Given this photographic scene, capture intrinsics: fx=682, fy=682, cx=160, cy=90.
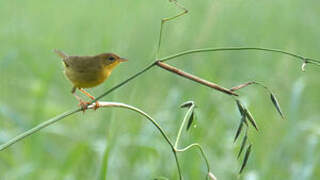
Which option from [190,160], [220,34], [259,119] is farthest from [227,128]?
[220,34]

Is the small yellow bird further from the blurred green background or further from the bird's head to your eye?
the blurred green background

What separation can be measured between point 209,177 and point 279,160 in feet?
9.31

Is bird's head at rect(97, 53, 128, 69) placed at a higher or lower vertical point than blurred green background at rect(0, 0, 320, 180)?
higher

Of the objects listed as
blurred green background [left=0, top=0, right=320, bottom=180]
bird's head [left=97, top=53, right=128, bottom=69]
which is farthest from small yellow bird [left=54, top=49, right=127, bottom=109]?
blurred green background [left=0, top=0, right=320, bottom=180]

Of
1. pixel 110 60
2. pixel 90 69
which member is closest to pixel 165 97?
pixel 110 60

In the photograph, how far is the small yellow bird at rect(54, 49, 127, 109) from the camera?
3.84 metres

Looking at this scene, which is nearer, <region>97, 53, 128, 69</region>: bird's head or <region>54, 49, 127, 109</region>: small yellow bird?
<region>54, 49, 127, 109</region>: small yellow bird

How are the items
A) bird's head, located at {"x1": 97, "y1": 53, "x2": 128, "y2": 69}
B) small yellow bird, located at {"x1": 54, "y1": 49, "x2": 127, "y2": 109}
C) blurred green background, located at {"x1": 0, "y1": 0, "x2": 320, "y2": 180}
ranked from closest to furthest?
small yellow bird, located at {"x1": 54, "y1": 49, "x2": 127, "y2": 109} → bird's head, located at {"x1": 97, "y1": 53, "x2": 128, "y2": 69} → blurred green background, located at {"x1": 0, "y1": 0, "x2": 320, "y2": 180}

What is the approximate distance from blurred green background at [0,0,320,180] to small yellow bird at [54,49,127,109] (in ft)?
0.33

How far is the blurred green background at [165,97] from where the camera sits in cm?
479

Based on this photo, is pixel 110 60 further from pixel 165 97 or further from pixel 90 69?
pixel 165 97

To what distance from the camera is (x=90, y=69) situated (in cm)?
388

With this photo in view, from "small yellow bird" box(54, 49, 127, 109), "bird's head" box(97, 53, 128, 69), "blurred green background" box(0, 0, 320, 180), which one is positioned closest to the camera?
"small yellow bird" box(54, 49, 127, 109)

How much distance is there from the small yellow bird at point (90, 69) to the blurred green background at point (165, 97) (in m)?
0.10
